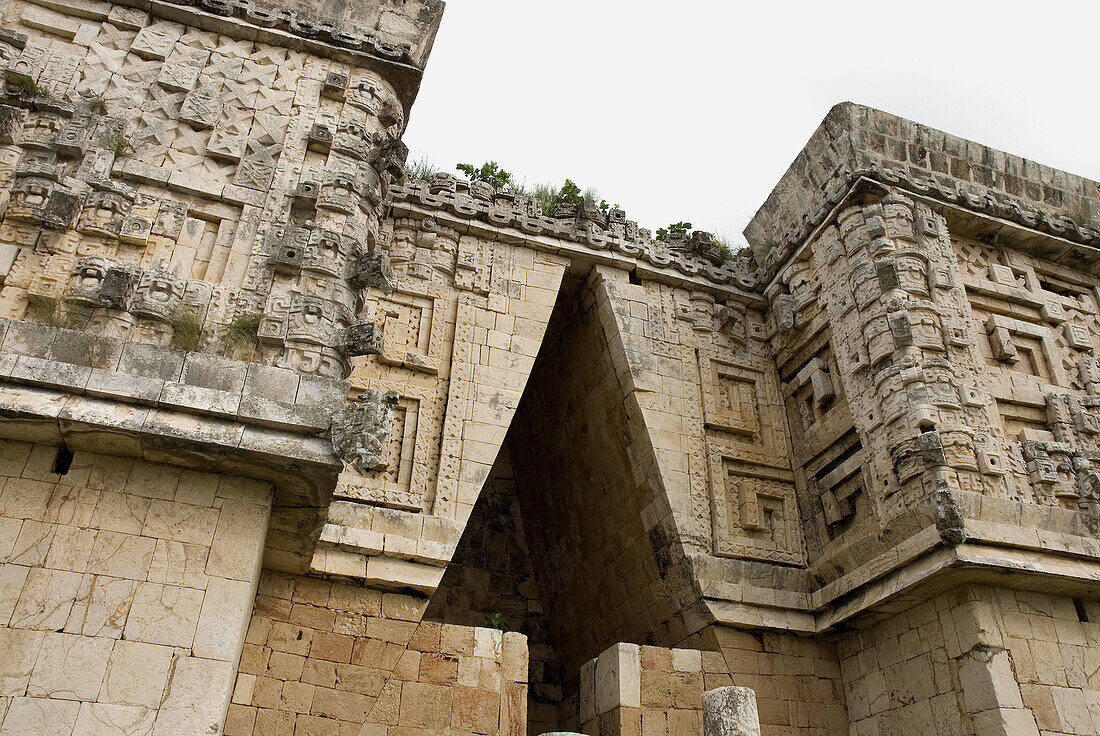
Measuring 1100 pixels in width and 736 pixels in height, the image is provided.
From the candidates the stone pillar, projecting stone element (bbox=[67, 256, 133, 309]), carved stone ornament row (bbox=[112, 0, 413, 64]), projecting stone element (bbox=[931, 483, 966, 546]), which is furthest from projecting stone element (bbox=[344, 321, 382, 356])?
projecting stone element (bbox=[931, 483, 966, 546])

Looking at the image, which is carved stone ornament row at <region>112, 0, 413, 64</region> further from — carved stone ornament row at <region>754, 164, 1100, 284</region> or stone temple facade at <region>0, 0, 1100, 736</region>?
carved stone ornament row at <region>754, 164, 1100, 284</region>

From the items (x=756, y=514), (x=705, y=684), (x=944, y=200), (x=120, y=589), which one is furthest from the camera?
(x=944, y=200)

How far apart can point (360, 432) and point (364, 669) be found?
236 centimetres

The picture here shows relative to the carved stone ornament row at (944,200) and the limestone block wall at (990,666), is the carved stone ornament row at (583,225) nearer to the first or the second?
the carved stone ornament row at (944,200)

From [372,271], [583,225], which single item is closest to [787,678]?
[583,225]

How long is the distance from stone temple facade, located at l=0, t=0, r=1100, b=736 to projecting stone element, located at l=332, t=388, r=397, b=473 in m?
0.03

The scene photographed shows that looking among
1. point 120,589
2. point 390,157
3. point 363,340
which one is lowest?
point 120,589

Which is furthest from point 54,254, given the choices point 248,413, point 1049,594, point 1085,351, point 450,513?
point 1085,351

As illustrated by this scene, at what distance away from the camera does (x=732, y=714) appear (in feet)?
17.2

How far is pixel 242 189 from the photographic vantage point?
673 centimetres

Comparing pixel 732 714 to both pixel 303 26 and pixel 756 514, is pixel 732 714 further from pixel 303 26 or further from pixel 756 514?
pixel 303 26

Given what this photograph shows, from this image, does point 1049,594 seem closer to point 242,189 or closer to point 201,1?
point 242,189

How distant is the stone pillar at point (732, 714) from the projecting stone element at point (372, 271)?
3821 millimetres

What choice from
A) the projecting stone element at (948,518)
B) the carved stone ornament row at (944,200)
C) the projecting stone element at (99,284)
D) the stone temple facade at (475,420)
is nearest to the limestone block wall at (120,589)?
the stone temple facade at (475,420)
